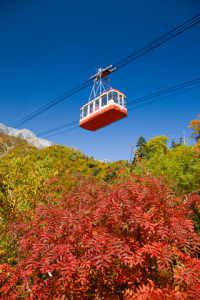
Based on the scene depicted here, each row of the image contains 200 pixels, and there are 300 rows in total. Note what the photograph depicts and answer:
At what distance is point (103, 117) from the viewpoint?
11.4m

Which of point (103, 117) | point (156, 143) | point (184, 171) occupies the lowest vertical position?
point (184, 171)

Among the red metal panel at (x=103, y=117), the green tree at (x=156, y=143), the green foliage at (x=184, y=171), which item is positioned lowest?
the green foliage at (x=184, y=171)

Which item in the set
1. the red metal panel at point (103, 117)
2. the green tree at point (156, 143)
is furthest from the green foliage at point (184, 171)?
the green tree at point (156, 143)

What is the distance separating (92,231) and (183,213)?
1.59m

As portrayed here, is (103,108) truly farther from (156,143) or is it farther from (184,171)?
(156,143)

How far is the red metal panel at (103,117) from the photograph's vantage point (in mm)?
10449

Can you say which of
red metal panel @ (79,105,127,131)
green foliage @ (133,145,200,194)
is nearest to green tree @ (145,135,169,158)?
green foliage @ (133,145,200,194)

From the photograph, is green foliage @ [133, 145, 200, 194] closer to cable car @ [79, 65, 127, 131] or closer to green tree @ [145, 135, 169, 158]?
cable car @ [79, 65, 127, 131]

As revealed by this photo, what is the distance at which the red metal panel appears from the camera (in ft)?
34.3

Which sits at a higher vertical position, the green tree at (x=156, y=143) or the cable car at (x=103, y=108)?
the green tree at (x=156, y=143)

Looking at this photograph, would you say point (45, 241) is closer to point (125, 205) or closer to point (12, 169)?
point (125, 205)

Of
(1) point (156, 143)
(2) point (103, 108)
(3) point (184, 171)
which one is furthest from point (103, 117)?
(1) point (156, 143)

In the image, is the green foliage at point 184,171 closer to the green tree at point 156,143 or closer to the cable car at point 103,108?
the cable car at point 103,108

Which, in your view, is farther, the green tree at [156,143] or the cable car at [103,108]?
the green tree at [156,143]
